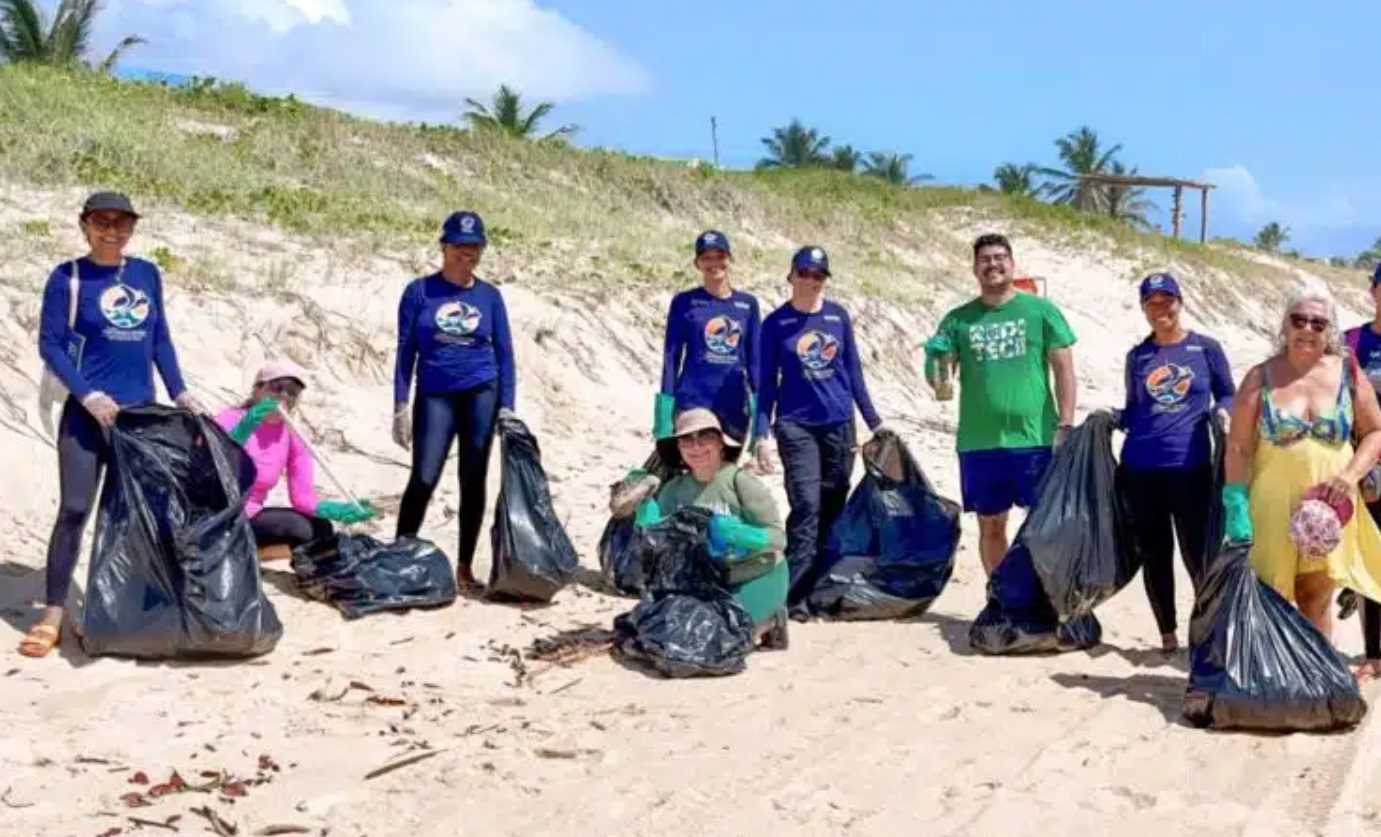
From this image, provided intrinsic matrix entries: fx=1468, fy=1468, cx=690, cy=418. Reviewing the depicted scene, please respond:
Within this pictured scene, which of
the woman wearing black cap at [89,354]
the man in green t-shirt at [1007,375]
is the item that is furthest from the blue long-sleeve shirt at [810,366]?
the woman wearing black cap at [89,354]

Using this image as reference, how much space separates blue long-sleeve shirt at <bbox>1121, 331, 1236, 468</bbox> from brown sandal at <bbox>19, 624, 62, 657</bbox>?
12.7 ft

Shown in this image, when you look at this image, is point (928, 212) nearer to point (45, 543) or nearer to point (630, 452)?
point (630, 452)

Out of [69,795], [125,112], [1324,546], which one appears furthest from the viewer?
[125,112]

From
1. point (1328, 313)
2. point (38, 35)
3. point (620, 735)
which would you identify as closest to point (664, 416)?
point (620, 735)

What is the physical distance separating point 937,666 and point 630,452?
3811 mm

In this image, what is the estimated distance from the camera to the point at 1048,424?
580cm

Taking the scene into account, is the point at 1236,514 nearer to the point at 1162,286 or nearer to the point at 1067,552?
the point at 1067,552

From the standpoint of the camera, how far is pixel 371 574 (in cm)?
582

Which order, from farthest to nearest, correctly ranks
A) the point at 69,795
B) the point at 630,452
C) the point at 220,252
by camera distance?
the point at 220,252 → the point at 630,452 → the point at 69,795

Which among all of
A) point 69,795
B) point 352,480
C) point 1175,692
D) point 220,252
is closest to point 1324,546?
point 1175,692

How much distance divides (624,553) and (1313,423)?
299cm

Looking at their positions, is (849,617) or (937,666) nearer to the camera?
(937,666)

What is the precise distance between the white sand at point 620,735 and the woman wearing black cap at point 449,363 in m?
0.64

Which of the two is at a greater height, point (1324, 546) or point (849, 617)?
point (1324, 546)
